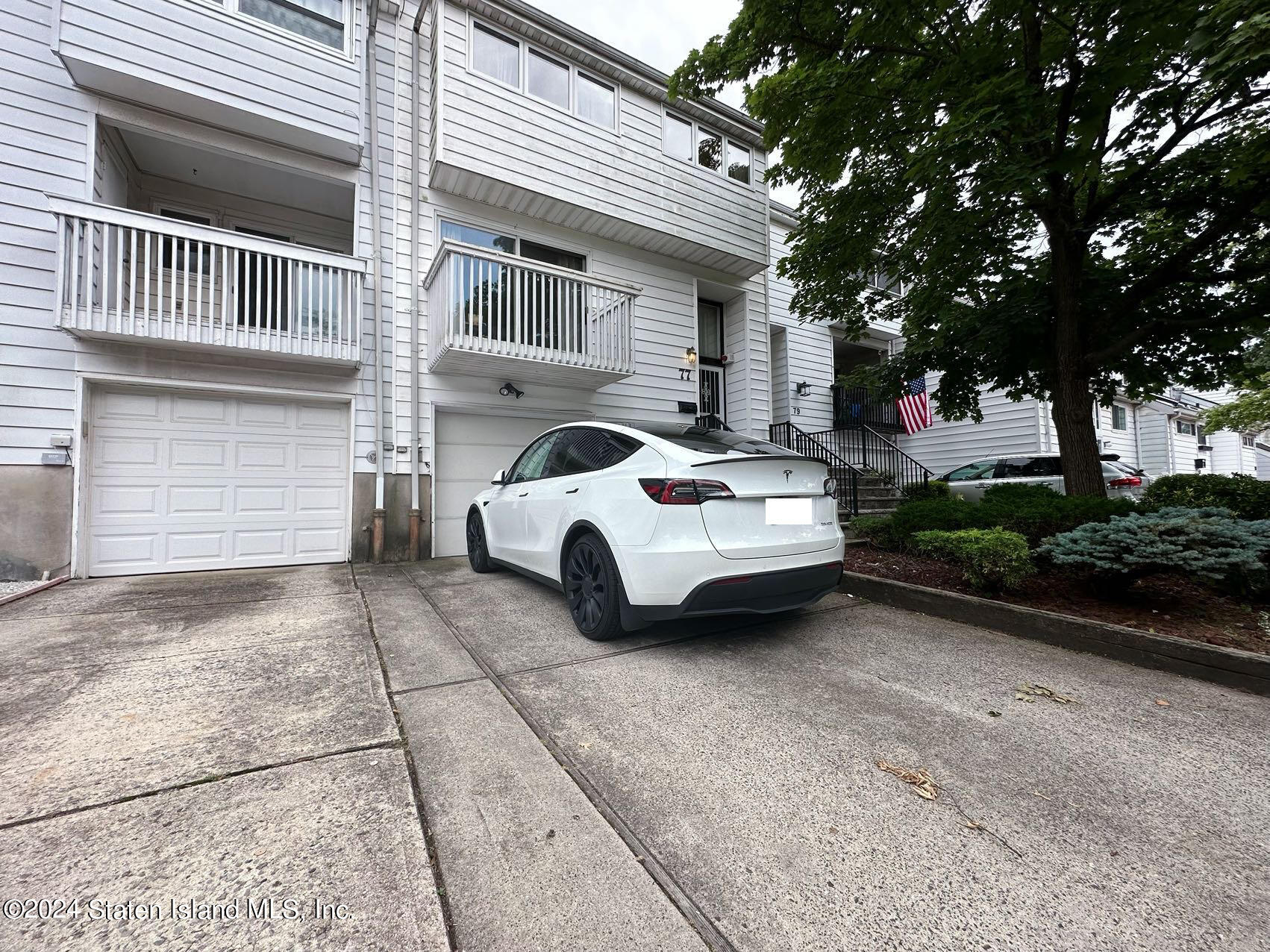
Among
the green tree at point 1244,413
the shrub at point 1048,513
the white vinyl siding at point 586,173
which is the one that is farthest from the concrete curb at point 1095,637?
the green tree at point 1244,413

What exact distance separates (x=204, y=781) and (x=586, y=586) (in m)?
1.98

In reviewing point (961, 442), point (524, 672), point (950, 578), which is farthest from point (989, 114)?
point (961, 442)

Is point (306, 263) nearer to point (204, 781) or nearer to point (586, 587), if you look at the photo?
point (586, 587)

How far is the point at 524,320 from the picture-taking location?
610 centimetres

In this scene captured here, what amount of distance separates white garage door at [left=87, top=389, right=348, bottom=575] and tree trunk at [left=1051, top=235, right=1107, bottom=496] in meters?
8.14

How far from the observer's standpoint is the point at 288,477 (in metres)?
5.86

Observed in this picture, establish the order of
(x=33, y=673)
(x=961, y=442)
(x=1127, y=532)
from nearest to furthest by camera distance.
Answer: (x=33, y=673), (x=1127, y=532), (x=961, y=442)

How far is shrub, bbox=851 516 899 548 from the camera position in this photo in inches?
222

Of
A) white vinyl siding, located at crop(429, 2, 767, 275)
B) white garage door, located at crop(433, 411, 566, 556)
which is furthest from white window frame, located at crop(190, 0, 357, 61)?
white garage door, located at crop(433, 411, 566, 556)

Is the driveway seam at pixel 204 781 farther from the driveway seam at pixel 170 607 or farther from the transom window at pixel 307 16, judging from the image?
the transom window at pixel 307 16

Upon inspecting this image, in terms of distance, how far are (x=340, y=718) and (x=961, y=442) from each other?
14.6 m

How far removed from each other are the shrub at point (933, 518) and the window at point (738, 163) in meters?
6.38

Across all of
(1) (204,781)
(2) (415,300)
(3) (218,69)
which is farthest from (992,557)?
(3) (218,69)

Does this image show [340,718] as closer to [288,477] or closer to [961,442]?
[288,477]
